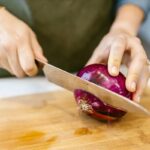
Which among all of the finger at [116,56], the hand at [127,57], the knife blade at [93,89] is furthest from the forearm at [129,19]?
the knife blade at [93,89]

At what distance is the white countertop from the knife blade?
0.13m

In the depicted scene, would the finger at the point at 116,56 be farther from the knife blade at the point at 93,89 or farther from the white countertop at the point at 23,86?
the white countertop at the point at 23,86

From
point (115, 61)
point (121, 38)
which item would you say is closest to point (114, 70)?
point (115, 61)

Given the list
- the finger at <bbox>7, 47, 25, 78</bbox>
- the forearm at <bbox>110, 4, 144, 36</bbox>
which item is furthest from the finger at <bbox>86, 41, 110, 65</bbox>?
the finger at <bbox>7, 47, 25, 78</bbox>

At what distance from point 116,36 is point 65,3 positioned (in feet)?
0.64

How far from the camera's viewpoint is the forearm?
1107 millimetres

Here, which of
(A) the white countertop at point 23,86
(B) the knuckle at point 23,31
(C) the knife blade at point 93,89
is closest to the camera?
(C) the knife blade at point 93,89

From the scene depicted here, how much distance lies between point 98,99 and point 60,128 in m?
0.11

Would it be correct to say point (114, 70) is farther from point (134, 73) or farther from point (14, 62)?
point (14, 62)

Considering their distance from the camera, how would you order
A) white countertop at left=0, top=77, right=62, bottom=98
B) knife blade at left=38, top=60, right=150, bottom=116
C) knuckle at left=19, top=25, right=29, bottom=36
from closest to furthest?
knife blade at left=38, top=60, right=150, bottom=116
knuckle at left=19, top=25, right=29, bottom=36
white countertop at left=0, top=77, right=62, bottom=98

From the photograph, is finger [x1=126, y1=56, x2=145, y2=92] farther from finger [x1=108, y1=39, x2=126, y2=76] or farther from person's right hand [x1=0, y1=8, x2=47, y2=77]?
person's right hand [x1=0, y1=8, x2=47, y2=77]

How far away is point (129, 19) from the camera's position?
1132mm

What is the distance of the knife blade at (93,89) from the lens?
81cm

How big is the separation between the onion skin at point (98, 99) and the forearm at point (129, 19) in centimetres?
25
